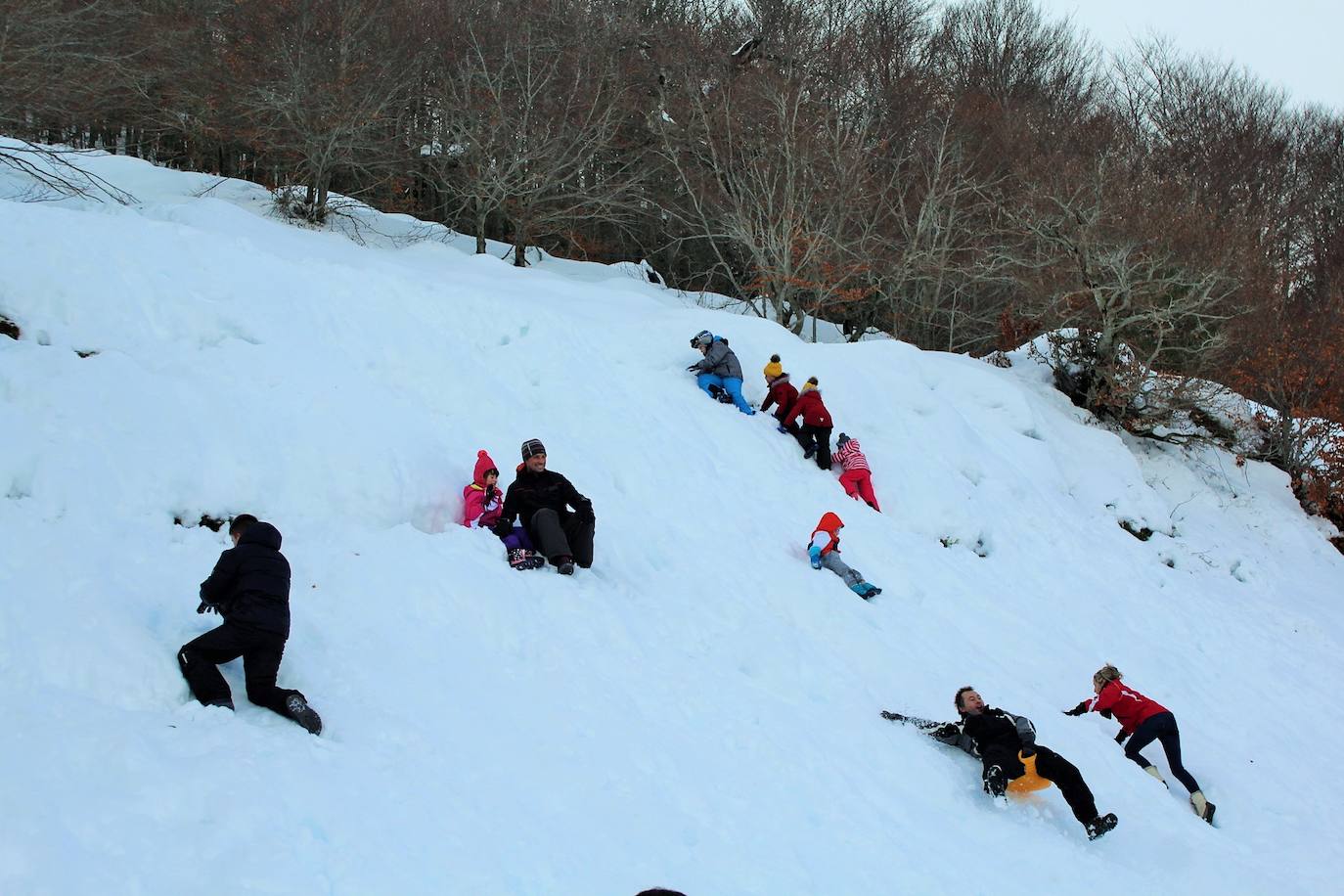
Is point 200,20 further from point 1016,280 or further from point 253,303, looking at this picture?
point 1016,280

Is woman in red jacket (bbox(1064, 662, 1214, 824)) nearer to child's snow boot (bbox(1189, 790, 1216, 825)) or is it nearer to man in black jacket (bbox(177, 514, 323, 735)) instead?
child's snow boot (bbox(1189, 790, 1216, 825))

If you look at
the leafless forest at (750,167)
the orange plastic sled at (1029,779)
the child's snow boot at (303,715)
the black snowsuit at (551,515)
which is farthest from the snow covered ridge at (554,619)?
the leafless forest at (750,167)

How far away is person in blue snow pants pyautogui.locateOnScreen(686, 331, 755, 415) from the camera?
12578 mm

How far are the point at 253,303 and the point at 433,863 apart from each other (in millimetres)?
7465

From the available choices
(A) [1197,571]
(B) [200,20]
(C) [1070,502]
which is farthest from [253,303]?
(B) [200,20]

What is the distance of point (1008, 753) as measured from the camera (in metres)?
6.64

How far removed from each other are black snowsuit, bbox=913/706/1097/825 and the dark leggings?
4.52ft

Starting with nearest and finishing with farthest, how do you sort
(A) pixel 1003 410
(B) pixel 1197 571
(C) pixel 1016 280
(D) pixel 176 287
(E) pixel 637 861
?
1. (E) pixel 637 861
2. (D) pixel 176 287
3. (B) pixel 1197 571
4. (A) pixel 1003 410
5. (C) pixel 1016 280

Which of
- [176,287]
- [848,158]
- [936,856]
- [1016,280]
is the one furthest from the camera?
[848,158]

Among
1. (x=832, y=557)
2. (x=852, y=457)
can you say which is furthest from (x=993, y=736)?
(x=852, y=457)

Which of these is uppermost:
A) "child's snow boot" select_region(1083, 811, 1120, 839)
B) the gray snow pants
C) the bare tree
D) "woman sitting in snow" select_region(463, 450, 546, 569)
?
the bare tree

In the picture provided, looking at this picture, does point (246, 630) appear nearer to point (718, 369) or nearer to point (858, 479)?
point (858, 479)

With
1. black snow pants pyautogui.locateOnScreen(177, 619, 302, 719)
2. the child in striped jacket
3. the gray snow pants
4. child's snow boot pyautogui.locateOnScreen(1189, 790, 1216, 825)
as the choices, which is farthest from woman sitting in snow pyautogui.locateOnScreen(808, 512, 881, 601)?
black snow pants pyautogui.locateOnScreen(177, 619, 302, 719)

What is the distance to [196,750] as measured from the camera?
4461 millimetres
